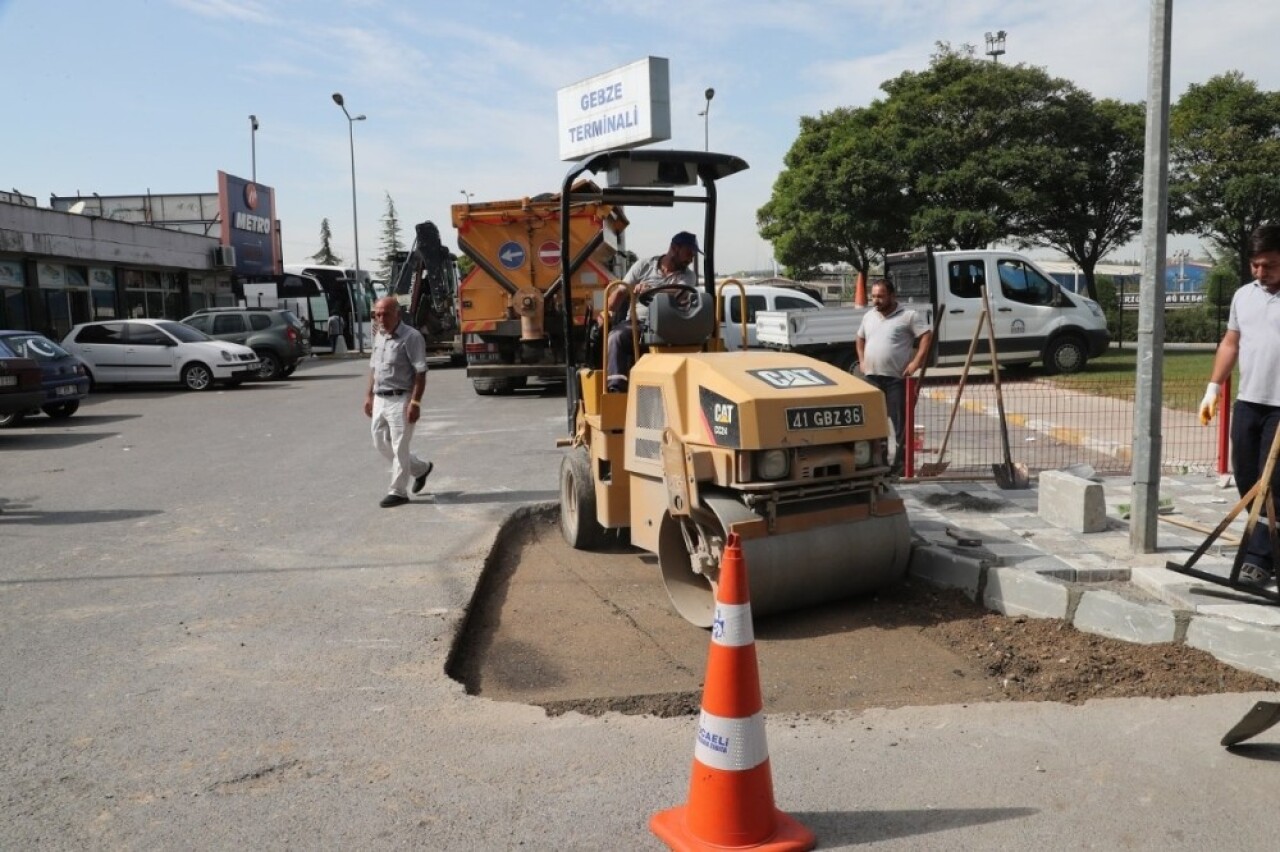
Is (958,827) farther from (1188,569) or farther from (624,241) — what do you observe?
(624,241)

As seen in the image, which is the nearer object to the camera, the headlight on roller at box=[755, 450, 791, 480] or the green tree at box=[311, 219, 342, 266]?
the headlight on roller at box=[755, 450, 791, 480]

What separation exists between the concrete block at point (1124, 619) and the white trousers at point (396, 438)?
5547mm

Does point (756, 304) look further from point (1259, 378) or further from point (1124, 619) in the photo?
Answer: point (1124, 619)

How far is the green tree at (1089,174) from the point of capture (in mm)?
25188

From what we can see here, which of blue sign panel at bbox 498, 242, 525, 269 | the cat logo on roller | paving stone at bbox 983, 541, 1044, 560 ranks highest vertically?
blue sign panel at bbox 498, 242, 525, 269

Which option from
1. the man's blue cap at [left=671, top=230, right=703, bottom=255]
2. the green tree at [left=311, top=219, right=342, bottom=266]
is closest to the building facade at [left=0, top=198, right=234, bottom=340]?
the man's blue cap at [left=671, top=230, right=703, bottom=255]

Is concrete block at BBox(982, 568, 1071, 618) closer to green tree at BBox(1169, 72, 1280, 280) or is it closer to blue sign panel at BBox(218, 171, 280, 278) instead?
green tree at BBox(1169, 72, 1280, 280)

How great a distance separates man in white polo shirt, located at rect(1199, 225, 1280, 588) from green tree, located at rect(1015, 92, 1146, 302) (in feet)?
68.1

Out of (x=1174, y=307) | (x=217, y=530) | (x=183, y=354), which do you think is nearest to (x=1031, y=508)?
(x=217, y=530)

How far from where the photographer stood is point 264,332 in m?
25.2

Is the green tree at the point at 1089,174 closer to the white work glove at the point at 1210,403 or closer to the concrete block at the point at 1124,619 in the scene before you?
the white work glove at the point at 1210,403

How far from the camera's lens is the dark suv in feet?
81.0

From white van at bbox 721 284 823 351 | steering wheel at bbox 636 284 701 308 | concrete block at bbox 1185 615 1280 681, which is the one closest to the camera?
concrete block at bbox 1185 615 1280 681

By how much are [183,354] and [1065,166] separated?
20.5 meters
